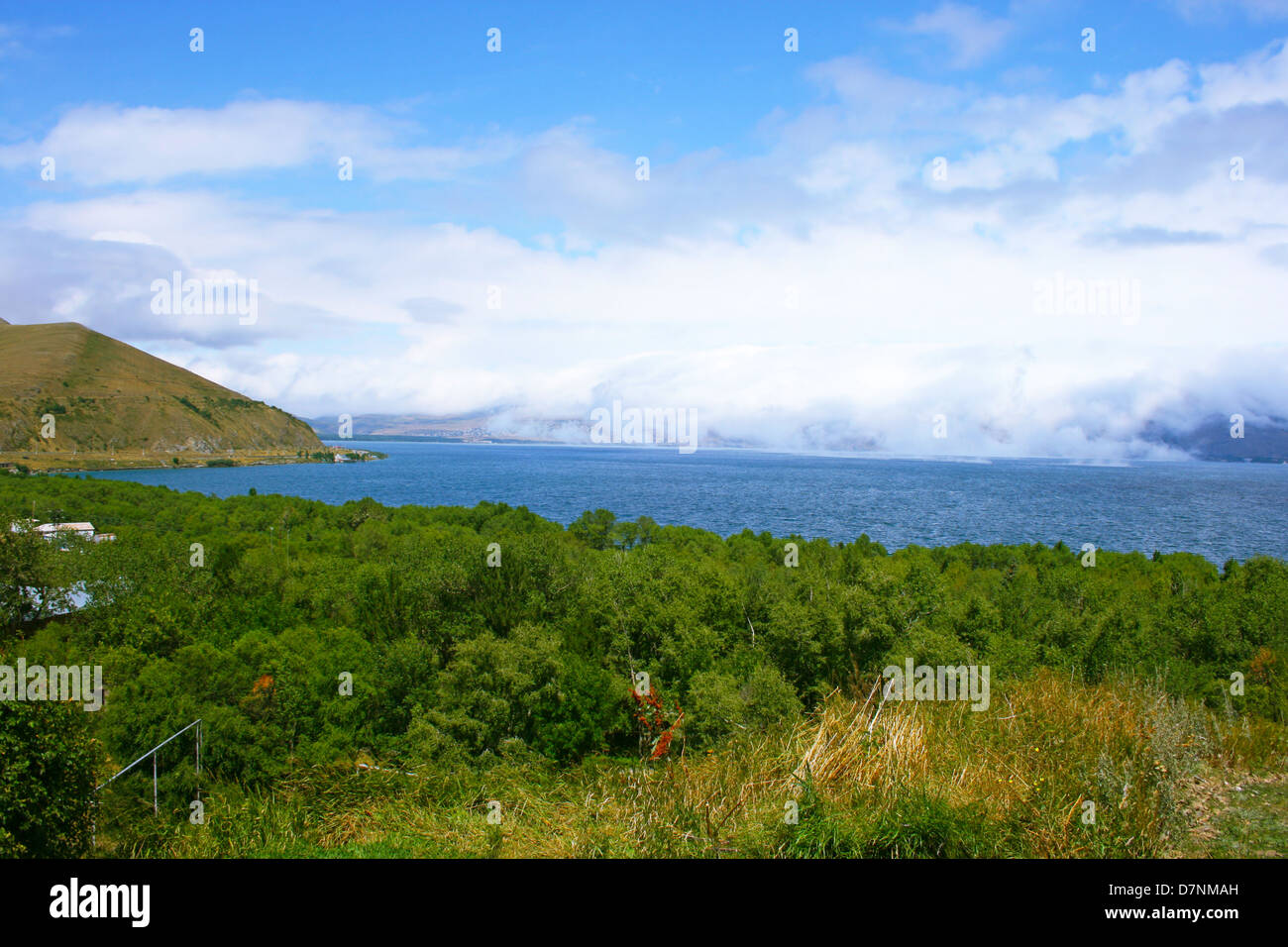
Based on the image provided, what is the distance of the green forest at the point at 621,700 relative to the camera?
6453 mm

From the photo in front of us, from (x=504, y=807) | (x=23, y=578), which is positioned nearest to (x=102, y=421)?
(x=23, y=578)

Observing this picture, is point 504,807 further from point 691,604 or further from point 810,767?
point 691,604

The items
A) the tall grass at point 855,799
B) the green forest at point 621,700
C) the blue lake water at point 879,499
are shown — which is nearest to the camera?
the tall grass at point 855,799

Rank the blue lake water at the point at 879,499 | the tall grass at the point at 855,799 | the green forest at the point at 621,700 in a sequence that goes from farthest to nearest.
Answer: the blue lake water at the point at 879,499 < the green forest at the point at 621,700 < the tall grass at the point at 855,799

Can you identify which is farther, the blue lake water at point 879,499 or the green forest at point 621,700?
the blue lake water at point 879,499

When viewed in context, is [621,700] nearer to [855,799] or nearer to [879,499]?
[855,799]

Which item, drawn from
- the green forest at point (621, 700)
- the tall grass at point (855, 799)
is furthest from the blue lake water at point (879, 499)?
the tall grass at point (855, 799)

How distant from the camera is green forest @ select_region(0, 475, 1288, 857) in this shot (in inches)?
254

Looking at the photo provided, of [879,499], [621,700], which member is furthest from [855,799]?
[879,499]

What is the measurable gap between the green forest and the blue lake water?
1175 inches

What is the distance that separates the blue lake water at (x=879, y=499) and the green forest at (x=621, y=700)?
29.8 m

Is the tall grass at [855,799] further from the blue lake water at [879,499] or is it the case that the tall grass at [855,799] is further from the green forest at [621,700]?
the blue lake water at [879,499]

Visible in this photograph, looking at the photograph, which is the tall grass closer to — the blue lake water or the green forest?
the green forest
